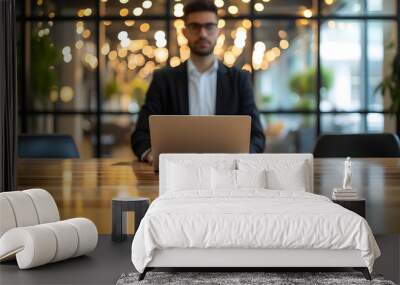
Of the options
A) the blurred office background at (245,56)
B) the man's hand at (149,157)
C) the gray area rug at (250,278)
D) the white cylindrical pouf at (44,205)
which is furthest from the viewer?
the blurred office background at (245,56)

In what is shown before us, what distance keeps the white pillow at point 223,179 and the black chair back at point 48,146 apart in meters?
1.89

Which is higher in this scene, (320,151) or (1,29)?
(1,29)

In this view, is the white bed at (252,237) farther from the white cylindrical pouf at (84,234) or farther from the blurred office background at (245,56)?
the blurred office background at (245,56)

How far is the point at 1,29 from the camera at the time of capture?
19.4 ft

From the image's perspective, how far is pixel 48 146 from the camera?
6777mm

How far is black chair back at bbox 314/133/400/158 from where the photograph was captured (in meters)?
6.79

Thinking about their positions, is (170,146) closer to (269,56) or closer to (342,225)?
(342,225)

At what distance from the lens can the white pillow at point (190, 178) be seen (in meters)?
5.31

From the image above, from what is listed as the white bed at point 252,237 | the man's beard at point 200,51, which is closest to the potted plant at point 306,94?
the man's beard at point 200,51

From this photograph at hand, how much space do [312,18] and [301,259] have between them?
6.34 meters

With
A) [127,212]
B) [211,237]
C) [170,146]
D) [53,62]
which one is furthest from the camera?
[53,62]

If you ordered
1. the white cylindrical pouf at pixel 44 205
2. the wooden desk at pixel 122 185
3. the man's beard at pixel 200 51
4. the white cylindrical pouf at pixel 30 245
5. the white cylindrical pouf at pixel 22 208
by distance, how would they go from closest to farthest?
the white cylindrical pouf at pixel 30 245
the white cylindrical pouf at pixel 22 208
the white cylindrical pouf at pixel 44 205
the wooden desk at pixel 122 185
the man's beard at pixel 200 51

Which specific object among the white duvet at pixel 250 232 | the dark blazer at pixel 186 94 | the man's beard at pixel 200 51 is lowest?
the white duvet at pixel 250 232

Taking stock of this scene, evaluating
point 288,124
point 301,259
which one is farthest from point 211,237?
point 288,124
